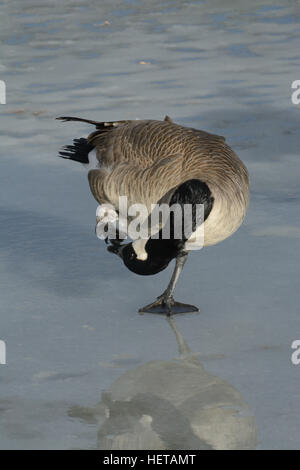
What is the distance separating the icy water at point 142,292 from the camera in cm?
362

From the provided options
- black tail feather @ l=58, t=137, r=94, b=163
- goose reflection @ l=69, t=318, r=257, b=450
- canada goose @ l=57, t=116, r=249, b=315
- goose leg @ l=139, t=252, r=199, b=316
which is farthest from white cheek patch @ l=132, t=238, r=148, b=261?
black tail feather @ l=58, t=137, r=94, b=163

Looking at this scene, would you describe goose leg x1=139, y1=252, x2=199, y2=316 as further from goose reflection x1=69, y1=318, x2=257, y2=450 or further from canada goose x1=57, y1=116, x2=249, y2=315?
goose reflection x1=69, y1=318, x2=257, y2=450

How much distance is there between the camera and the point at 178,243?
4527 mm

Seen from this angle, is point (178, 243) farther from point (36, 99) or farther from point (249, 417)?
point (36, 99)

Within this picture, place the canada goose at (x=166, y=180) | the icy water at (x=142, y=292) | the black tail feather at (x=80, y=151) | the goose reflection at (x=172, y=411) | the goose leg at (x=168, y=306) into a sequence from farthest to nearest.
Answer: the black tail feather at (x=80, y=151) → the goose leg at (x=168, y=306) → the canada goose at (x=166, y=180) → the icy water at (x=142, y=292) → the goose reflection at (x=172, y=411)

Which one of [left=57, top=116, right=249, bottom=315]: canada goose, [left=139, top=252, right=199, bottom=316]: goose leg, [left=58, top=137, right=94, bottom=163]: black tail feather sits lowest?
[left=139, top=252, right=199, bottom=316]: goose leg

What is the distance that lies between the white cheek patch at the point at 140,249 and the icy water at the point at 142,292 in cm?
36

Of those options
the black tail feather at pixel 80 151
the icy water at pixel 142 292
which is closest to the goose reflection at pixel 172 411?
the icy water at pixel 142 292

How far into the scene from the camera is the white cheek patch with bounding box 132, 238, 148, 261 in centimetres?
466

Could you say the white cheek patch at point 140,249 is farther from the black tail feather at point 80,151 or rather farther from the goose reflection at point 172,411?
the black tail feather at point 80,151

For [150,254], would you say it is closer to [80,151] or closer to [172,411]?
[172,411]

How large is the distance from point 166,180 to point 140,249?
0.53m

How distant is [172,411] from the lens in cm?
370

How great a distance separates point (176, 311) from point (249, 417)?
4.32 ft
